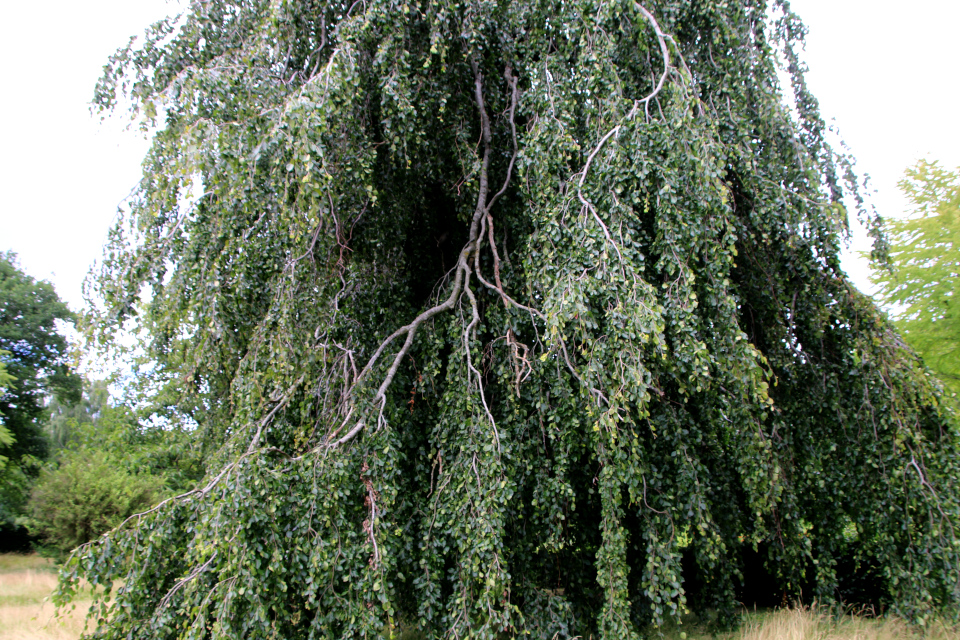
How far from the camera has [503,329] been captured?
374 centimetres

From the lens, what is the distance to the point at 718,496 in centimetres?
405

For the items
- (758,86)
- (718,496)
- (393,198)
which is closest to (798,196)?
(758,86)

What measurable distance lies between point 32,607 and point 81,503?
307 centimetres

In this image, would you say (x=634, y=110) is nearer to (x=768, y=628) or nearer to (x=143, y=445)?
(x=768, y=628)

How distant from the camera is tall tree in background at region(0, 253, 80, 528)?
44.9 ft

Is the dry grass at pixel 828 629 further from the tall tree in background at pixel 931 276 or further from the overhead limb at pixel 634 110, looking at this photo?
the tall tree in background at pixel 931 276

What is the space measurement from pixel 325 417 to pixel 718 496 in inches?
116

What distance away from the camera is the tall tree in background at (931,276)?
671 centimetres

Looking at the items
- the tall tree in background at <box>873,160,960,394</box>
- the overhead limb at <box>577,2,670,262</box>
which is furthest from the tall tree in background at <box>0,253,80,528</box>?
the tall tree in background at <box>873,160,960,394</box>

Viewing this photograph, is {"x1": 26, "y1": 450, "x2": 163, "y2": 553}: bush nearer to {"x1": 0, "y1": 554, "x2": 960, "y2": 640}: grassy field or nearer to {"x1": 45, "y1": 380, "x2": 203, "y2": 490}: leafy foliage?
{"x1": 45, "y1": 380, "x2": 203, "y2": 490}: leafy foliage

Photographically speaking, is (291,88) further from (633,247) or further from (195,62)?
(633,247)

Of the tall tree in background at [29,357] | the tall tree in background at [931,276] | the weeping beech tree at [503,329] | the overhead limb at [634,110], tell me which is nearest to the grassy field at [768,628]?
the weeping beech tree at [503,329]

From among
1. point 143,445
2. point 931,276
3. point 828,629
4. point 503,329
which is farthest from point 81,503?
point 931,276

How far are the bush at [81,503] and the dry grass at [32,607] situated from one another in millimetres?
687
